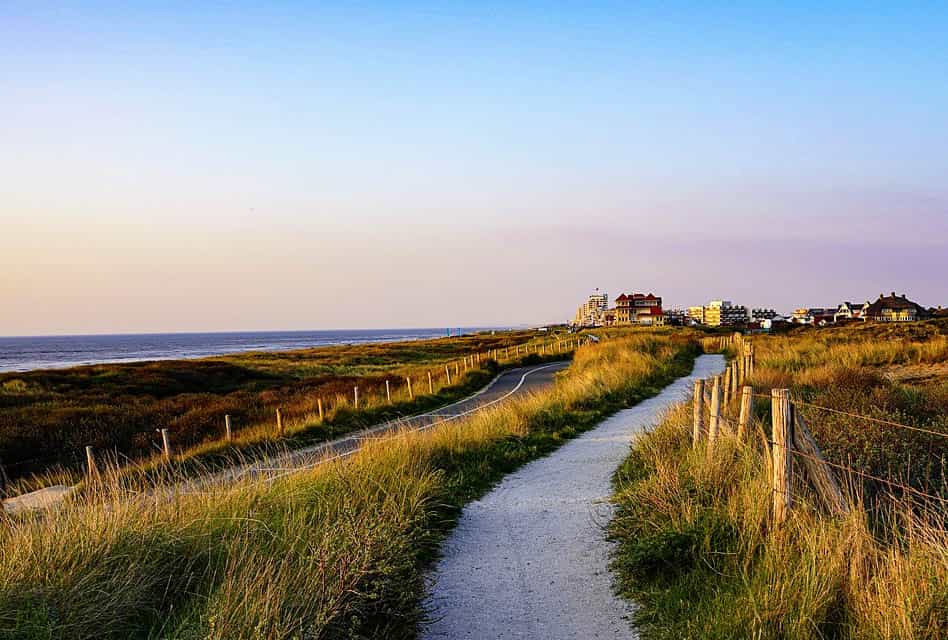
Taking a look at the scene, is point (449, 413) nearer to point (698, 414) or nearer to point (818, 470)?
point (698, 414)

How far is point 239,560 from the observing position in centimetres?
543

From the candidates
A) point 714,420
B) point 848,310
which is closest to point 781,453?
point 714,420

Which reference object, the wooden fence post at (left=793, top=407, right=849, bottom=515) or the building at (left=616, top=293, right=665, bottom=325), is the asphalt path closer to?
the wooden fence post at (left=793, top=407, right=849, bottom=515)

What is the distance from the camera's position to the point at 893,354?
2469 cm

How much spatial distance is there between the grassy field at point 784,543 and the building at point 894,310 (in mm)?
98864

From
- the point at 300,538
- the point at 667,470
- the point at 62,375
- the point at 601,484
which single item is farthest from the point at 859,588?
the point at 62,375

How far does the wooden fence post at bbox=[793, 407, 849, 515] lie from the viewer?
5641mm

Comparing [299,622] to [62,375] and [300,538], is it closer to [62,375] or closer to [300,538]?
[300,538]

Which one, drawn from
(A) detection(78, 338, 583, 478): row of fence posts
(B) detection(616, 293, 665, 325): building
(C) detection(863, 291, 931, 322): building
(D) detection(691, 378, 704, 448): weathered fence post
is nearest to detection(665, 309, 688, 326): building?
(B) detection(616, 293, 665, 325): building

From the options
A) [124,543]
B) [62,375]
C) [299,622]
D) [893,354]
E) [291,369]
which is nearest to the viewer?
[299,622]

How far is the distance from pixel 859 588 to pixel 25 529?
20.1 feet

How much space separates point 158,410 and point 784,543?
28289 mm

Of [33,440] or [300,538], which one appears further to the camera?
[33,440]

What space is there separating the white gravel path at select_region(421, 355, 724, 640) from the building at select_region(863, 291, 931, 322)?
9956cm
